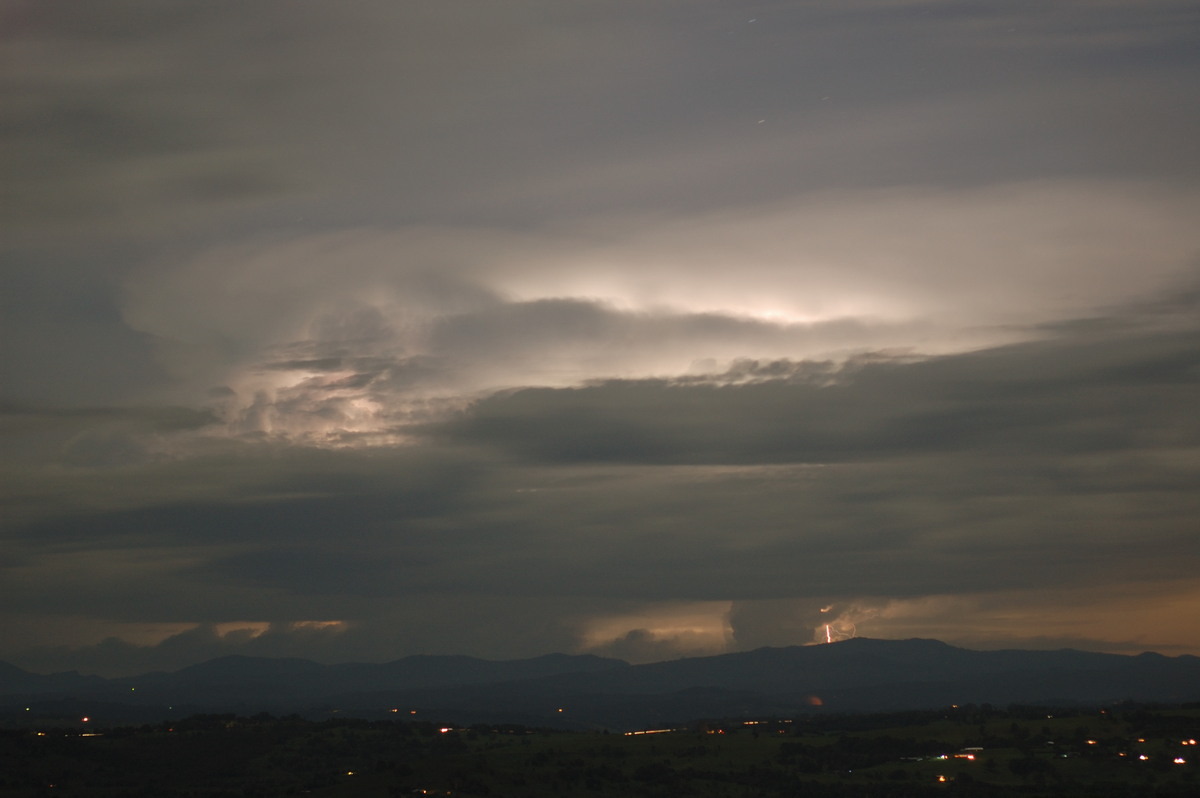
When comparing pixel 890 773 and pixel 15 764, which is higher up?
pixel 15 764

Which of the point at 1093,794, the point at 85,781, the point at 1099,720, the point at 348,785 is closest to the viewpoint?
the point at 1093,794

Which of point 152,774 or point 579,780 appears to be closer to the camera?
point 579,780

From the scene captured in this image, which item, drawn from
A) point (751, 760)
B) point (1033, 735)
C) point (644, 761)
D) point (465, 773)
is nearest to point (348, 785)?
point (465, 773)

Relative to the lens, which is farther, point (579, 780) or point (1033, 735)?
point (1033, 735)

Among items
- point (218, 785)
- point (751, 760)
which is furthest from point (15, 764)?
point (751, 760)

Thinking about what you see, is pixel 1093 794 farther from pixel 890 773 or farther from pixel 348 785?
pixel 348 785

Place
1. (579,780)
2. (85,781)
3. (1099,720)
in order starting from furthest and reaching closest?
1. (1099,720)
2. (85,781)
3. (579,780)

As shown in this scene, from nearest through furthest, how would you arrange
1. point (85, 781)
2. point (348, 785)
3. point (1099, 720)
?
point (348, 785) < point (85, 781) < point (1099, 720)

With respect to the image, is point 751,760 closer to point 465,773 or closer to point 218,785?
point 465,773

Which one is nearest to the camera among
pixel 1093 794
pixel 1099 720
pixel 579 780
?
pixel 1093 794
